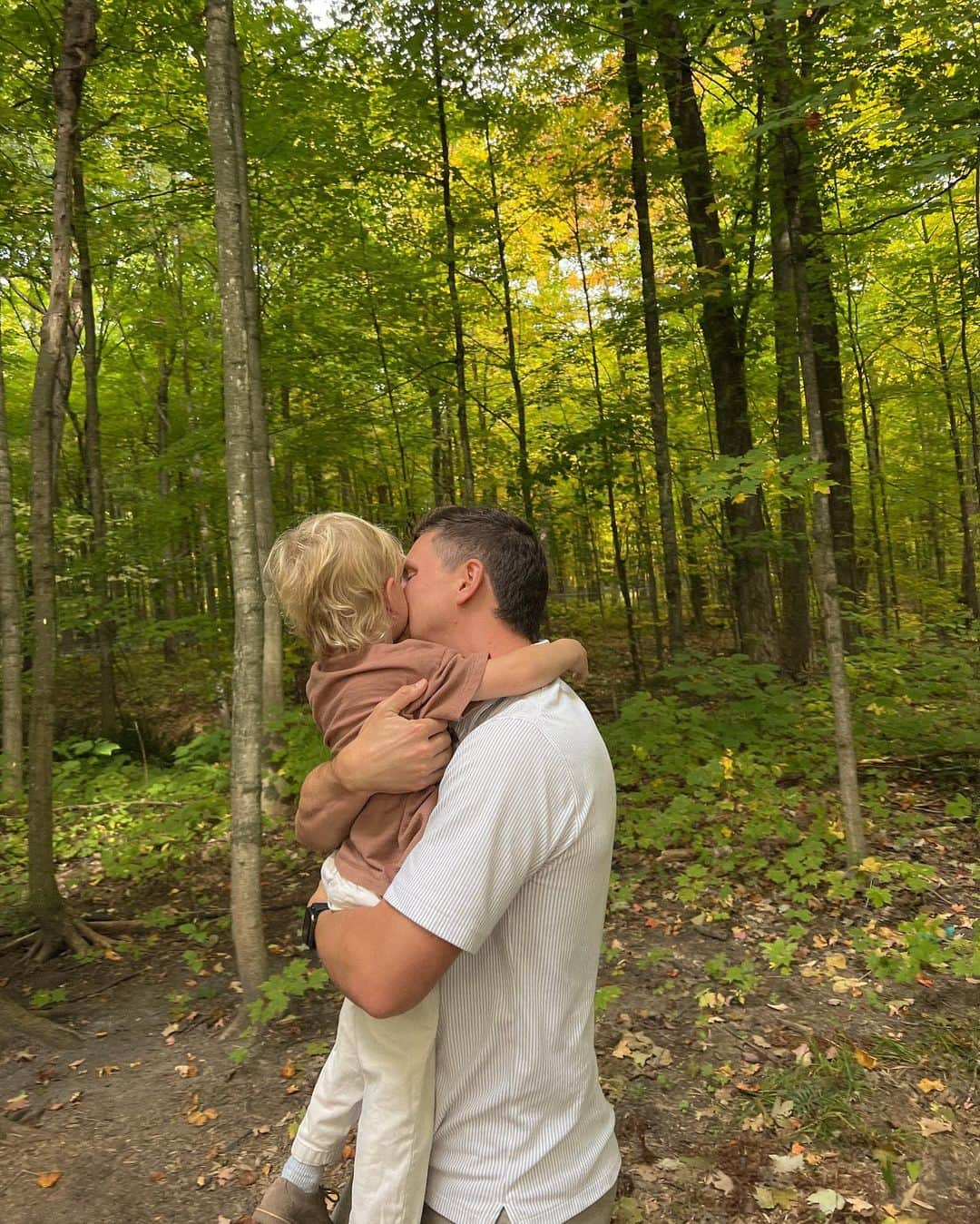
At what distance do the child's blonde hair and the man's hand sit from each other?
31 cm

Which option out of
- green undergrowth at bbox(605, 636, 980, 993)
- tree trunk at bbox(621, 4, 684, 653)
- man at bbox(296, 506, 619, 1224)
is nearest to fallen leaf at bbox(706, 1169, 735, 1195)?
green undergrowth at bbox(605, 636, 980, 993)

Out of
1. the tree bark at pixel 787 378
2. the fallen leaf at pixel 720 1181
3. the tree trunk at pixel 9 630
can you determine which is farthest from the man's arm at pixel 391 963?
the tree trunk at pixel 9 630

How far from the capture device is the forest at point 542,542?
3203mm

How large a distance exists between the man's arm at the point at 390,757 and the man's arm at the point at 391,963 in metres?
0.22

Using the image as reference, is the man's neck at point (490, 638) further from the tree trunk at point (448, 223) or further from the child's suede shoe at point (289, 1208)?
the tree trunk at point (448, 223)

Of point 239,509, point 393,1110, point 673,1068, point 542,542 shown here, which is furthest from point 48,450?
point 542,542

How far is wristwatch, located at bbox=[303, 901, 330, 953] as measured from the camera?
4.50ft

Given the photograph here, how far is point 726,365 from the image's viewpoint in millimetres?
8375

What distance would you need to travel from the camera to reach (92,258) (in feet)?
31.1

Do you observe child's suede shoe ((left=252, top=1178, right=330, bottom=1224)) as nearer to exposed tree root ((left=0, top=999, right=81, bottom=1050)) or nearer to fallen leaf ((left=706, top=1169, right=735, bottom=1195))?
fallen leaf ((left=706, top=1169, right=735, bottom=1195))

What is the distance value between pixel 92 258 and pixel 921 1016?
1157 centimetres

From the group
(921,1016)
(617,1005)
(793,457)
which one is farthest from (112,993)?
(793,457)

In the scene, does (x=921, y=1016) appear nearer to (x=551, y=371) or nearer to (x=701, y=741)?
(x=701, y=741)

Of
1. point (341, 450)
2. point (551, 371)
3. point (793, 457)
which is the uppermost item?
point (551, 371)
